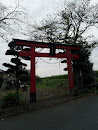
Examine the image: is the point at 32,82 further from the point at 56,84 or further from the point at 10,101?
the point at 56,84

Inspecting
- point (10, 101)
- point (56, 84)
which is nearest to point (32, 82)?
point (10, 101)

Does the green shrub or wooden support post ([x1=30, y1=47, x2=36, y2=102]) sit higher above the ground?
wooden support post ([x1=30, y1=47, x2=36, y2=102])

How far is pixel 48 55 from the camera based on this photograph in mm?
7371

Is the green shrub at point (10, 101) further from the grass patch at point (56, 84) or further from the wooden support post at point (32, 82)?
the grass patch at point (56, 84)

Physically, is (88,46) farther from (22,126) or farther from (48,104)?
(22,126)

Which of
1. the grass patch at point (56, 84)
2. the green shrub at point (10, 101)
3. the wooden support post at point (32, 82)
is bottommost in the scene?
the grass patch at point (56, 84)

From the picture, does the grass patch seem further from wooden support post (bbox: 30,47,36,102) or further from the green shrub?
the green shrub

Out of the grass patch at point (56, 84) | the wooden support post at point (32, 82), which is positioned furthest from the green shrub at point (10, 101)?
the grass patch at point (56, 84)

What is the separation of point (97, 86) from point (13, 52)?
28.3ft

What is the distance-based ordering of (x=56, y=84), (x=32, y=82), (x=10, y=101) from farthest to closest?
(x=56, y=84) → (x=32, y=82) → (x=10, y=101)

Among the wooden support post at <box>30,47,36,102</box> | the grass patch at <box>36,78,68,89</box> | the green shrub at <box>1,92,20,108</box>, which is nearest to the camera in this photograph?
the green shrub at <box>1,92,20,108</box>

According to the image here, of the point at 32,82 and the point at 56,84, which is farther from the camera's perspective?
the point at 56,84

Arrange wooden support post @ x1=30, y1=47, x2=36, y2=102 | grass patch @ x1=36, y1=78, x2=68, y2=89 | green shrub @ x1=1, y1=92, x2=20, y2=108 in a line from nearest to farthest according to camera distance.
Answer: green shrub @ x1=1, y1=92, x2=20, y2=108 → wooden support post @ x1=30, y1=47, x2=36, y2=102 → grass patch @ x1=36, y1=78, x2=68, y2=89

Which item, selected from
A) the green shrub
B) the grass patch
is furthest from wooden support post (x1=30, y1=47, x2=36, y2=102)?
the grass patch
